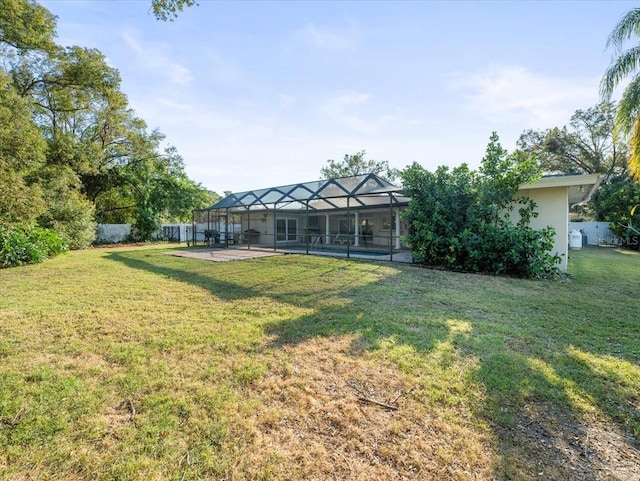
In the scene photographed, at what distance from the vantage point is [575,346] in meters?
3.31

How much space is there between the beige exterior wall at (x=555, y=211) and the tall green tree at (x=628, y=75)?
5.13 ft

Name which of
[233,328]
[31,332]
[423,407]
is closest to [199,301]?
[233,328]

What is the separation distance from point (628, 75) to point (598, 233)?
15.8 meters

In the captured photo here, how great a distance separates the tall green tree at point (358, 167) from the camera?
30141 mm

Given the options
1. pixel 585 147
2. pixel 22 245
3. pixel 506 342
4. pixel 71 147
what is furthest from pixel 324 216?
pixel 585 147

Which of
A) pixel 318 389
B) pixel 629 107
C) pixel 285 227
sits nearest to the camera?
pixel 318 389

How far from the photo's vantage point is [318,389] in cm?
248

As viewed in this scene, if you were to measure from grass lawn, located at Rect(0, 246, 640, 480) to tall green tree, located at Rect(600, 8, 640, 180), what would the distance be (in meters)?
4.79

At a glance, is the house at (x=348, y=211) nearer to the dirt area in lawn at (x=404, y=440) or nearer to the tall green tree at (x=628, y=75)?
the tall green tree at (x=628, y=75)

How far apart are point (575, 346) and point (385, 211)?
464 inches

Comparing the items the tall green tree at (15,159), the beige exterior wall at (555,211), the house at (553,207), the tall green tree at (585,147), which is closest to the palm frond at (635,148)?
the house at (553,207)

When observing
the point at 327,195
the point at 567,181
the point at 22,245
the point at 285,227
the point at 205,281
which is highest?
the point at 327,195

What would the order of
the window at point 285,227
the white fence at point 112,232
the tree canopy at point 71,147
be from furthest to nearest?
the white fence at point 112,232 → the window at point 285,227 → the tree canopy at point 71,147

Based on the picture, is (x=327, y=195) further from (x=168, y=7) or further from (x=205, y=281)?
(x=168, y=7)
